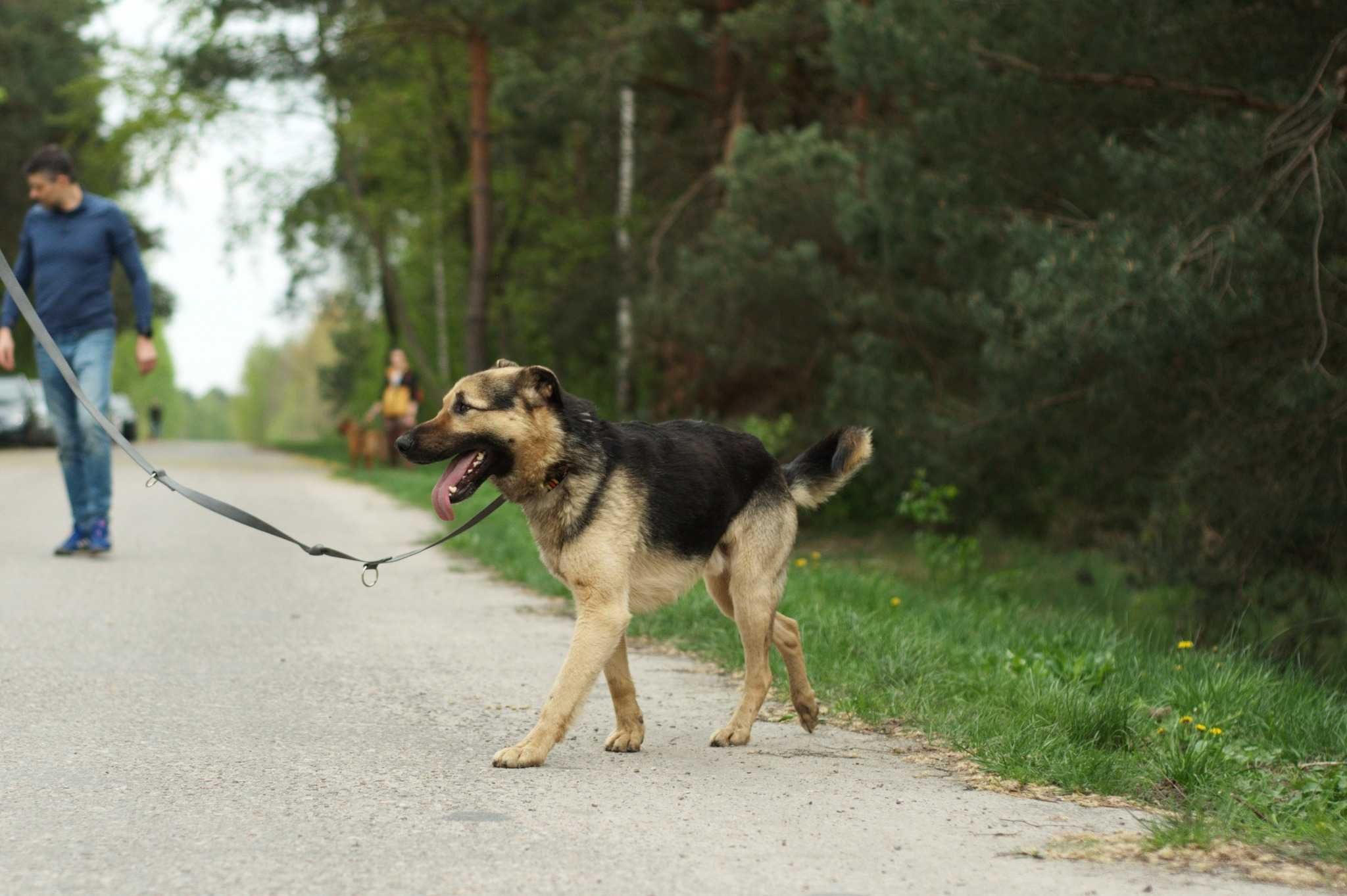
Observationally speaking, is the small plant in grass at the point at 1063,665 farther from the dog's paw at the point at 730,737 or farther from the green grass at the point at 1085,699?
the dog's paw at the point at 730,737

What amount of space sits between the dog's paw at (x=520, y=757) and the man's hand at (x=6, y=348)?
21.2ft

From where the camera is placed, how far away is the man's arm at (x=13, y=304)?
10.1m

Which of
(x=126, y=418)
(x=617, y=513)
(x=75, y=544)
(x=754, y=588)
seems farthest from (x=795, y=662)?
(x=126, y=418)

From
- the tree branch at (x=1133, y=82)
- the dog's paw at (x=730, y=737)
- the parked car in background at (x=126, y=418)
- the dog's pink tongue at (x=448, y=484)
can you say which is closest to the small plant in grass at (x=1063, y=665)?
the dog's paw at (x=730, y=737)

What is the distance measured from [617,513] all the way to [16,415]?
116ft

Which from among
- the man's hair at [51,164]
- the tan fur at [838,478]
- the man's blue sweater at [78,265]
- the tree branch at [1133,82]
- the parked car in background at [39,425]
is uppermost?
the tree branch at [1133,82]

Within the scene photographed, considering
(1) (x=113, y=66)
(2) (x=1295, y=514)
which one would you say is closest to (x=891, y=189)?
(2) (x=1295, y=514)

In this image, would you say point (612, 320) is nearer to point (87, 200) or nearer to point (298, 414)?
point (87, 200)

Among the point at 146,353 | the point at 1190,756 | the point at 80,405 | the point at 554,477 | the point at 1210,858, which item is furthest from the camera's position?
the point at 146,353

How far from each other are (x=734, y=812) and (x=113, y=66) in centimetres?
3107

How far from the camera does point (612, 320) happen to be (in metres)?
30.3

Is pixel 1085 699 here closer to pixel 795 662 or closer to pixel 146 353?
pixel 795 662

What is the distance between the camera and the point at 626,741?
550 centimetres

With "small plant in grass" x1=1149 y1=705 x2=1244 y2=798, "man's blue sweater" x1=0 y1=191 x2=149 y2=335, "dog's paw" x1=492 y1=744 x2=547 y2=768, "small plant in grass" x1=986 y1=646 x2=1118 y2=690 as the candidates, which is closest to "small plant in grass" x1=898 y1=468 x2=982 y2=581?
"small plant in grass" x1=986 y1=646 x2=1118 y2=690
